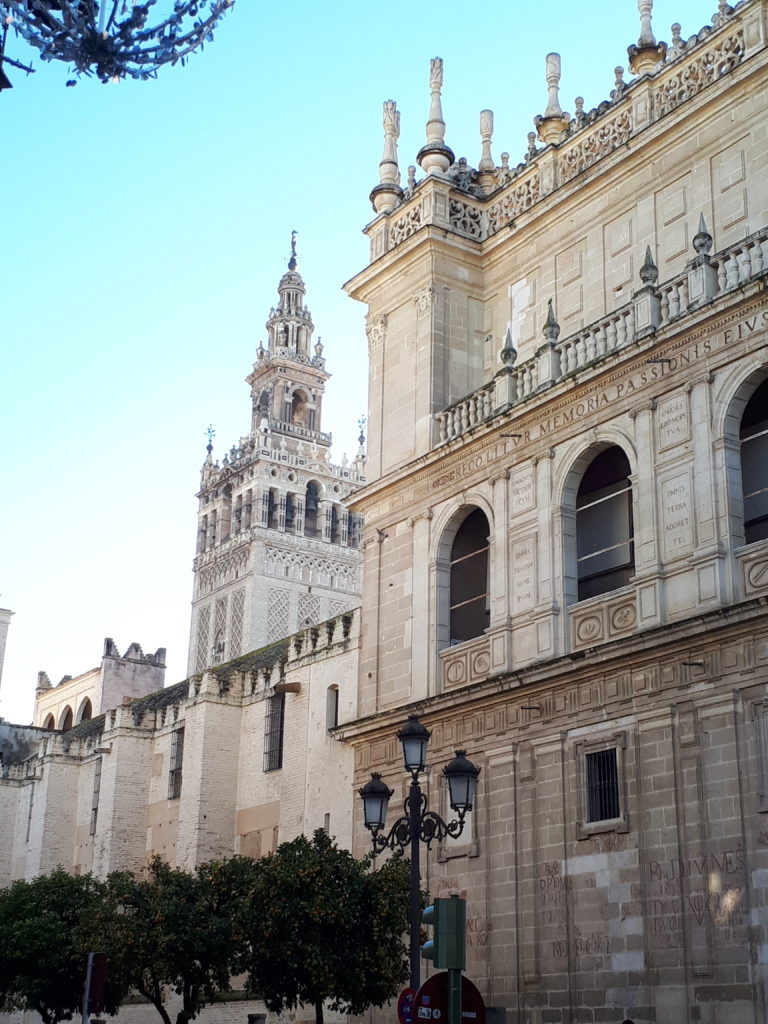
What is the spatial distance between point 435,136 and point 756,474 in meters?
10.2

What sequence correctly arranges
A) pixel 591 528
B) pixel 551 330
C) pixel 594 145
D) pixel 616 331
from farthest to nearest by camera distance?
pixel 594 145 → pixel 551 330 → pixel 591 528 → pixel 616 331

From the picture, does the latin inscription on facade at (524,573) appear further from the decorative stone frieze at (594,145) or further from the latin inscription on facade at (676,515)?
the decorative stone frieze at (594,145)

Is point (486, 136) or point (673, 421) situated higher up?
point (486, 136)

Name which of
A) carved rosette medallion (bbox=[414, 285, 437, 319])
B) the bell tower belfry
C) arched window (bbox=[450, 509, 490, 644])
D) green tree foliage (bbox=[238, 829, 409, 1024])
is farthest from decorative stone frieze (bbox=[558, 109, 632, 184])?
the bell tower belfry

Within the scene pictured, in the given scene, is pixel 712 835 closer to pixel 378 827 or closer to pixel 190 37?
pixel 378 827

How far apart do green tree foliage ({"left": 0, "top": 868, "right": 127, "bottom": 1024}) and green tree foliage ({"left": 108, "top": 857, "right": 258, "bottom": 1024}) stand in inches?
186

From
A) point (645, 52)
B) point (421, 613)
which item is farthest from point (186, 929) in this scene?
point (645, 52)

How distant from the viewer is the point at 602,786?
19.1 m

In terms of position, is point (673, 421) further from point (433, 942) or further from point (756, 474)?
point (433, 942)

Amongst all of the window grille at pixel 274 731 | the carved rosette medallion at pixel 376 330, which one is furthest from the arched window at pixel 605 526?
the window grille at pixel 274 731

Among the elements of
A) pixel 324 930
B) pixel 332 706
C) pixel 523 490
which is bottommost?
pixel 324 930

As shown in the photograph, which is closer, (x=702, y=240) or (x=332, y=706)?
(x=702, y=240)

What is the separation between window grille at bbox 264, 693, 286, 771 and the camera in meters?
33.3

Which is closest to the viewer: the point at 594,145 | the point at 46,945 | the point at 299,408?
the point at 594,145
